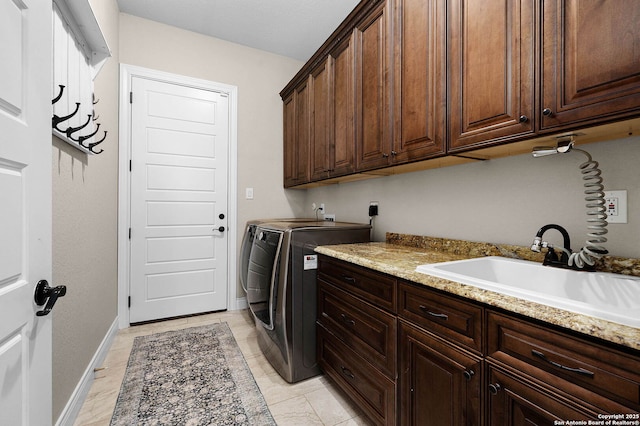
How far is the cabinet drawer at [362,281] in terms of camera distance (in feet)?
4.12

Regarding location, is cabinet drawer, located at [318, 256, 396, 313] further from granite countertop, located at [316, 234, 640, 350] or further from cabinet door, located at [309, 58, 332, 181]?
cabinet door, located at [309, 58, 332, 181]

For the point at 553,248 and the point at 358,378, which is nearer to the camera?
the point at 553,248

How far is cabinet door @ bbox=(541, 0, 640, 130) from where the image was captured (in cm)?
82

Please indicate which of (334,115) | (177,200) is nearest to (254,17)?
(334,115)

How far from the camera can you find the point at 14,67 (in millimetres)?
723

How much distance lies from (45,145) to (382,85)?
162cm

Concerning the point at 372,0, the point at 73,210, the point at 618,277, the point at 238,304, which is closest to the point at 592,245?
the point at 618,277

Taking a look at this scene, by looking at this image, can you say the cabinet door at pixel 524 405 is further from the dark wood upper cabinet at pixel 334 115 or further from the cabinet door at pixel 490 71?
the dark wood upper cabinet at pixel 334 115

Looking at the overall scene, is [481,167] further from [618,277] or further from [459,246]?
[618,277]

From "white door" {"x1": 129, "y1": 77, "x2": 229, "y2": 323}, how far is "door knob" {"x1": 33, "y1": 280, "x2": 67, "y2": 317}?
210 centimetres

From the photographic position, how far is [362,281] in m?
1.42

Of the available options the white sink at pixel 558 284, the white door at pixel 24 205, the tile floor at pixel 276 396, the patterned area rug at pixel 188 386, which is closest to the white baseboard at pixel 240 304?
the patterned area rug at pixel 188 386

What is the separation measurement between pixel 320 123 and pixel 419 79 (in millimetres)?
1134

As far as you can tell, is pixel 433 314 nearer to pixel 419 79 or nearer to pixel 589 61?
pixel 589 61
